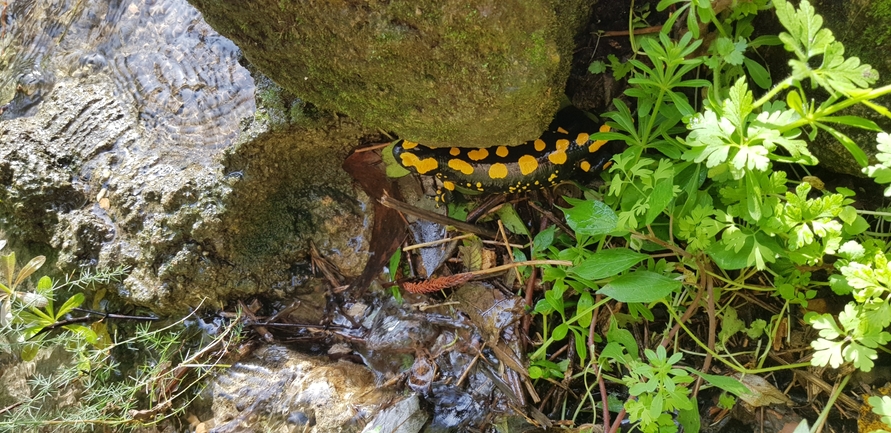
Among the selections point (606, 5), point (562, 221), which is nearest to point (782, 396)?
point (562, 221)

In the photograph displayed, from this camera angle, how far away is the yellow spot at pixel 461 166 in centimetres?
324

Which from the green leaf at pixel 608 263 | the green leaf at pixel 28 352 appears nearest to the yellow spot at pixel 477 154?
the green leaf at pixel 608 263

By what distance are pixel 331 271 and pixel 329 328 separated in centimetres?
39

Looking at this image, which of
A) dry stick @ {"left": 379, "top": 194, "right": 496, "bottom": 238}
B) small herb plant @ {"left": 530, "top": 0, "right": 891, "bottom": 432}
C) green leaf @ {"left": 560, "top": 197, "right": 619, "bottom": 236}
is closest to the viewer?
small herb plant @ {"left": 530, "top": 0, "right": 891, "bottom": 432}

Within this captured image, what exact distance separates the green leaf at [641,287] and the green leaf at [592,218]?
10.3 inches

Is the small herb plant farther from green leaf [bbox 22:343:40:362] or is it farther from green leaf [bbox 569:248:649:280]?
green leaf [bbox 22:343:40:362]

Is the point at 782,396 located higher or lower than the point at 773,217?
lower

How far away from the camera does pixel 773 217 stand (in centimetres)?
196

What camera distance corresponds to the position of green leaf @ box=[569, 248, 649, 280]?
2.48 m

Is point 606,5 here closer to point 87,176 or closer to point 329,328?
point 329,328

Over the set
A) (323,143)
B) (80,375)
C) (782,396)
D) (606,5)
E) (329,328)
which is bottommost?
(782,396)

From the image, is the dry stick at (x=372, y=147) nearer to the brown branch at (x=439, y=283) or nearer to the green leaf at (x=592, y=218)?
the brown branch at (x=439, y=283)

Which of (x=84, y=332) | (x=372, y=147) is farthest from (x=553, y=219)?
(x=84, y=332)

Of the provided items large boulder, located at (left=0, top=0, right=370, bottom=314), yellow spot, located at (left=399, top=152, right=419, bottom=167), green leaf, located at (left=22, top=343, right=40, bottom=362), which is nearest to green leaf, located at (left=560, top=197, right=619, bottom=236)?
yellow spot, located at (left=399, top=152, right=419, bottom=167)
